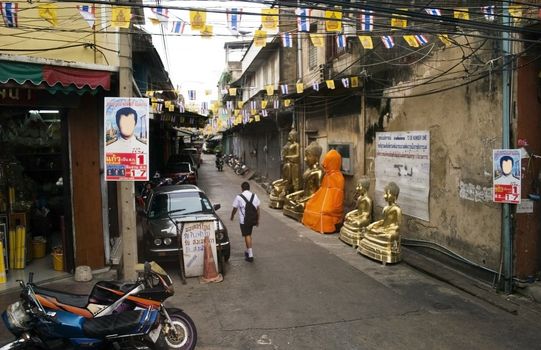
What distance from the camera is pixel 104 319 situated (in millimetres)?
5008

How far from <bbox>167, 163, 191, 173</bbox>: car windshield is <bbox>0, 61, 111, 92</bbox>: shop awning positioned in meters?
15.7

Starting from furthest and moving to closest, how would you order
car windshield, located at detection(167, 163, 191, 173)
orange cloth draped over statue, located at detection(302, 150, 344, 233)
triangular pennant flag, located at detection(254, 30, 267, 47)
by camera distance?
car windshield, located at detection(167, 163, 191, 173), orange cloth draped over statue, located at detection(302, 150, 344, 233), triangular pennant flag, located at detection(254, 30, 267, 47)

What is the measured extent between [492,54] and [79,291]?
7710 mm

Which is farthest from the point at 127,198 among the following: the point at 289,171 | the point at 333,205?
the point at 289,171

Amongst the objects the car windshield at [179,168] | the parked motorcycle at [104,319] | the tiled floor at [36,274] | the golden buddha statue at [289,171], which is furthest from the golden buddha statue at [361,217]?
the car windshield at [179,168]

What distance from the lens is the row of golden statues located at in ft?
32.5

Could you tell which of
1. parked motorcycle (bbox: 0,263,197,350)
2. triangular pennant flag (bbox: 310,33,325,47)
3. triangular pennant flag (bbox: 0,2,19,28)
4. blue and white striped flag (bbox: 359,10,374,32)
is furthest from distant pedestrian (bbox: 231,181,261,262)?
triangular pennant flag (bbox: 0,2,19,28)

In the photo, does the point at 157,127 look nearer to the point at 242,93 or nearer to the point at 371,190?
the point at 242,93

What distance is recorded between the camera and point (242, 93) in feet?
121

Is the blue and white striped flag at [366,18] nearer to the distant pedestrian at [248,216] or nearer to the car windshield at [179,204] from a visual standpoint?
the distant pedestrian at [248,216]

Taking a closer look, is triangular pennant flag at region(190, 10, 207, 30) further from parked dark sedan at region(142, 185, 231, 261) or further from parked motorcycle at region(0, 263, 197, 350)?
parked motorcycle at region(0, 263, 197, 350)

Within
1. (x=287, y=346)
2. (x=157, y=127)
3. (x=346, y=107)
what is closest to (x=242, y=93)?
(x=157, y=127)

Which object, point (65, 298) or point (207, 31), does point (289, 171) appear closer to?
point (207, 31)

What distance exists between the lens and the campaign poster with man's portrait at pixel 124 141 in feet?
21.9
